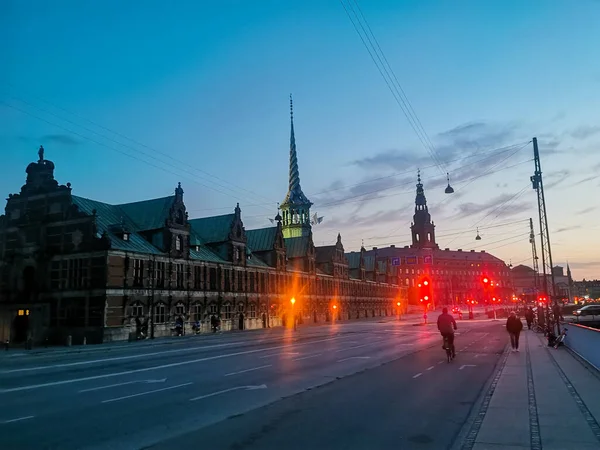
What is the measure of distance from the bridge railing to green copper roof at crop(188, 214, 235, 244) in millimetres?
44469

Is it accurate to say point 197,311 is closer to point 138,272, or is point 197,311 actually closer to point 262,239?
point 138,272

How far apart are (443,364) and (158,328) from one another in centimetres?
3411

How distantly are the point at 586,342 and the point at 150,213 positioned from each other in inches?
1780

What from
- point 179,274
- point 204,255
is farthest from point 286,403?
point 204,255

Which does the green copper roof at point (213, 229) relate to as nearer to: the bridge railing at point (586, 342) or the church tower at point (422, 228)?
the bridge railing at point (586, 342)

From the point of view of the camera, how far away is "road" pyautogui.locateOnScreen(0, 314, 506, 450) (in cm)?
922

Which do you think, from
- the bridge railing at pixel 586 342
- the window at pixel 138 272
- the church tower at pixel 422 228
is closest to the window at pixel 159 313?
the window at pixel 138 272

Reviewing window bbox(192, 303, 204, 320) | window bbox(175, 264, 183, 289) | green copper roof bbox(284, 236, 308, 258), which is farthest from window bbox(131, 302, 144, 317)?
green copper roof bbox(284, 236, 308, 258)

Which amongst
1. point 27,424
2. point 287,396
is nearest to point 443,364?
point 287,396

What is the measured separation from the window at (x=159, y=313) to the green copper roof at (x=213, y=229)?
50.3ft

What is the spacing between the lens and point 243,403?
1268 cm

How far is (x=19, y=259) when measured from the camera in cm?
4831

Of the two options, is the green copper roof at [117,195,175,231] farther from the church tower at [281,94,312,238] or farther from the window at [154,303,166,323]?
the church tower at [281,94,312,238]

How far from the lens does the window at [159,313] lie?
48.8 metres
